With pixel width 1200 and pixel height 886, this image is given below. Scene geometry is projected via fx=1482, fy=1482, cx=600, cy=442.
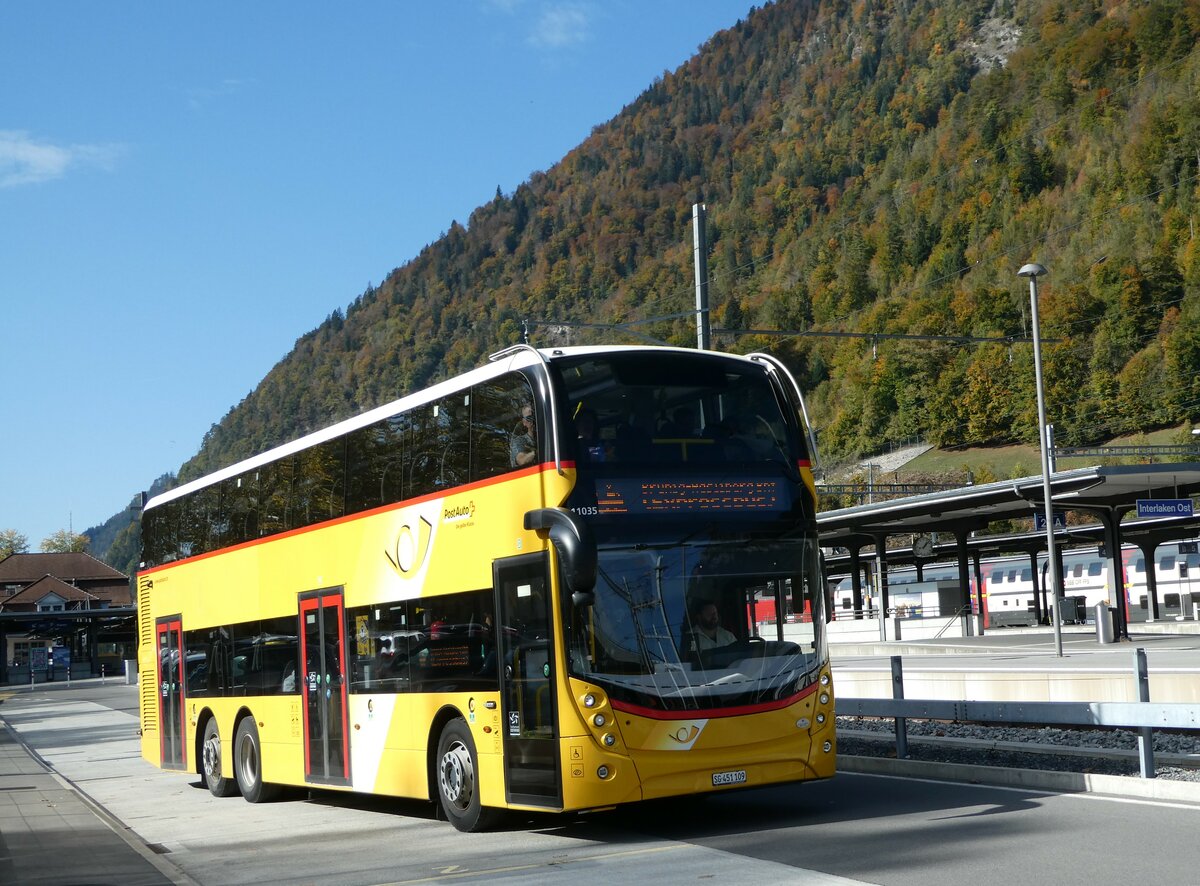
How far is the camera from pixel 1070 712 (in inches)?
478

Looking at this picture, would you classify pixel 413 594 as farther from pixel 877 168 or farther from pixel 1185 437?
pixel 877 168

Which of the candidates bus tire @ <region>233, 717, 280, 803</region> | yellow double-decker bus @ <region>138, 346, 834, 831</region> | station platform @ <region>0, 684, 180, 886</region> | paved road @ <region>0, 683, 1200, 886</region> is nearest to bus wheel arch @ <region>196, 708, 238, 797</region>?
bus tire @ <region>233, 717, 280, 803</region>

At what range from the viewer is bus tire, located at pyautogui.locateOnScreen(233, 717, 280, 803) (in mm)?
16531

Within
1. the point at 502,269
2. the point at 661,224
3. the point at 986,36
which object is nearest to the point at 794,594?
the point at 661,224

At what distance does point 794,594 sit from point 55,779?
49.8ft

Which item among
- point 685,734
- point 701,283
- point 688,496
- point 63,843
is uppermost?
point 701,283

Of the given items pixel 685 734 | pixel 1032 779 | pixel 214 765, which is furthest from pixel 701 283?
pixel 685 734

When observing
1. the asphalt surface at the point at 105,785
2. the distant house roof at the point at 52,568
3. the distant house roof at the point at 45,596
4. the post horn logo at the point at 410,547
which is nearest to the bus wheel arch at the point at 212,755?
the asphalt surface at the point at 105,785

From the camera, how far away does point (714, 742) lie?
10.9 m

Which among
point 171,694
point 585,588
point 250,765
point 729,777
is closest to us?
point 585,588

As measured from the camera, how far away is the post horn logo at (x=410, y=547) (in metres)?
12.7

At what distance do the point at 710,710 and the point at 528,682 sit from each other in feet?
4.52

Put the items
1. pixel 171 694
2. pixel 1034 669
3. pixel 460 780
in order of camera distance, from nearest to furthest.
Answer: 1. pixel 460 780
2. pixel 171 694
3. pixel 1034 669

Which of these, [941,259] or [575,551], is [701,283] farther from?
[941,259]
